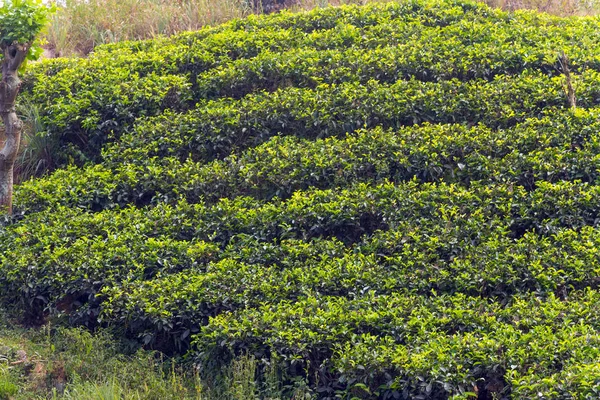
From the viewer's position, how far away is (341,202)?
24.2ft

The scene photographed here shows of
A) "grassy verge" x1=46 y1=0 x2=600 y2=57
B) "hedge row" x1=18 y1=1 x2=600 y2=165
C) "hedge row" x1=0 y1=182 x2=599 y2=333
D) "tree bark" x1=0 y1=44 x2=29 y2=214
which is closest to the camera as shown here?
"hedge row" x1=0 y1=182 x2=599 y2=333

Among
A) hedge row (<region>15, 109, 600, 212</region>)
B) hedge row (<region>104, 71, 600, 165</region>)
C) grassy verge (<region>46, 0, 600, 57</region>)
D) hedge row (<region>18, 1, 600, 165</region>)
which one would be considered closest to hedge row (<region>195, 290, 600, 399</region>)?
hedge row (<region>15, 109, 600, 212</region>)

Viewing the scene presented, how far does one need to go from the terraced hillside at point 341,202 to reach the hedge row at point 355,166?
0.9 inches

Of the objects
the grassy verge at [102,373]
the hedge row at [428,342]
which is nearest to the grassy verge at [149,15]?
the grassy verge at [102,373]

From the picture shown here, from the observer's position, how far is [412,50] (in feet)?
30.5

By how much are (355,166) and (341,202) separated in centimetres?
60

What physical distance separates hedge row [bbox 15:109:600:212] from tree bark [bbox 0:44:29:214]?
197mm

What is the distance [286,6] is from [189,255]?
6.39m

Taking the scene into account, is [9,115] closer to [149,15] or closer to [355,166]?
[355,166]

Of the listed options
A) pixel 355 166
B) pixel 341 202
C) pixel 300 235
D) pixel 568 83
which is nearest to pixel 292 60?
pixel 355 166

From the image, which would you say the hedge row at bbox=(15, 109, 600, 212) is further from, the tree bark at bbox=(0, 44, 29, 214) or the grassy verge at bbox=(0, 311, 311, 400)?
the grassy verge at bbox=(0, 311, 311, 400)

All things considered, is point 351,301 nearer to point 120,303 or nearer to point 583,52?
point 120,303

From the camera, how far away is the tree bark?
794 cm

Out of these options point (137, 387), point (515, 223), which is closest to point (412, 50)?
point (515, 223)
